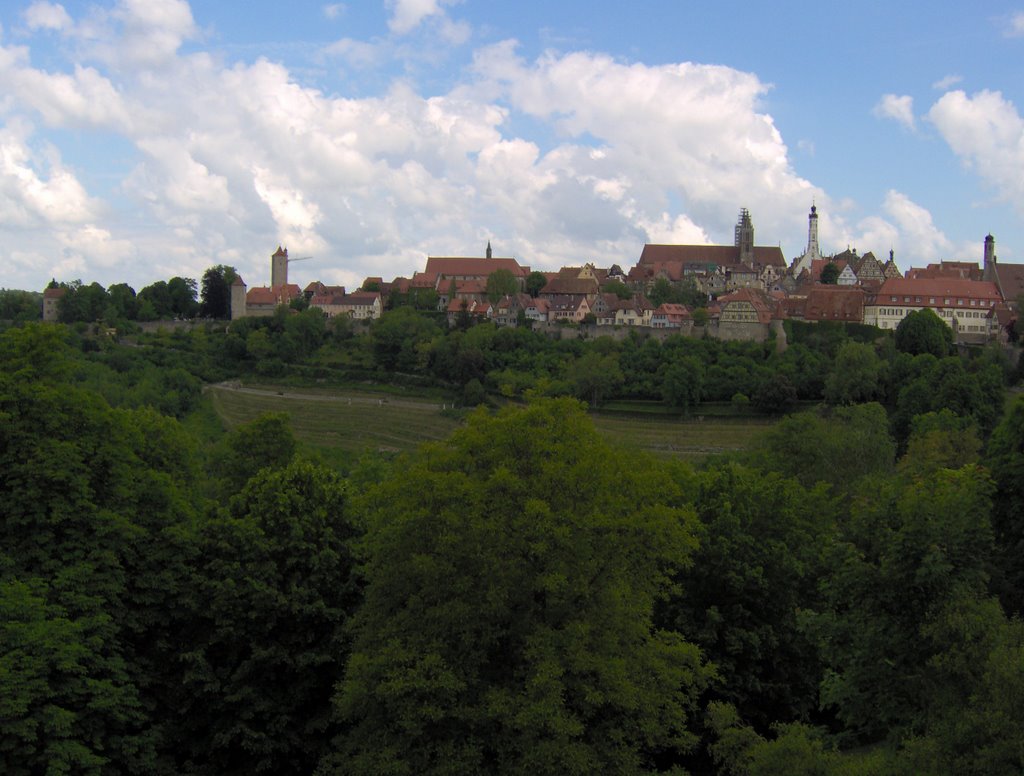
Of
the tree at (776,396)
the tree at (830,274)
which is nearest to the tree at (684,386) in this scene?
the tree at (776,396)

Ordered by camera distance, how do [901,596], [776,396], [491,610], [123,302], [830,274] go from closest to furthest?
[491,610] → [901,596] → [776,396] → [830,274] → [123,302]

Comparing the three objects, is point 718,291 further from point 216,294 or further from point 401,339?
point 216,294

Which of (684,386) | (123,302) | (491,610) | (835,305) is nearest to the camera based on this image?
(491,610)

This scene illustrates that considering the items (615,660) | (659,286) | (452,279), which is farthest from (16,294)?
(615,660)

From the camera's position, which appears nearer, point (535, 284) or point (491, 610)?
point (491, 610)

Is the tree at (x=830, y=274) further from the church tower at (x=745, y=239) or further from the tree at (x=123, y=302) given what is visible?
the tree at (x=123, y=302)

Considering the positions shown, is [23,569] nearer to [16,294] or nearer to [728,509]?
[728,509]

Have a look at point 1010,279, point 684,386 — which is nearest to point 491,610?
point 684,386
